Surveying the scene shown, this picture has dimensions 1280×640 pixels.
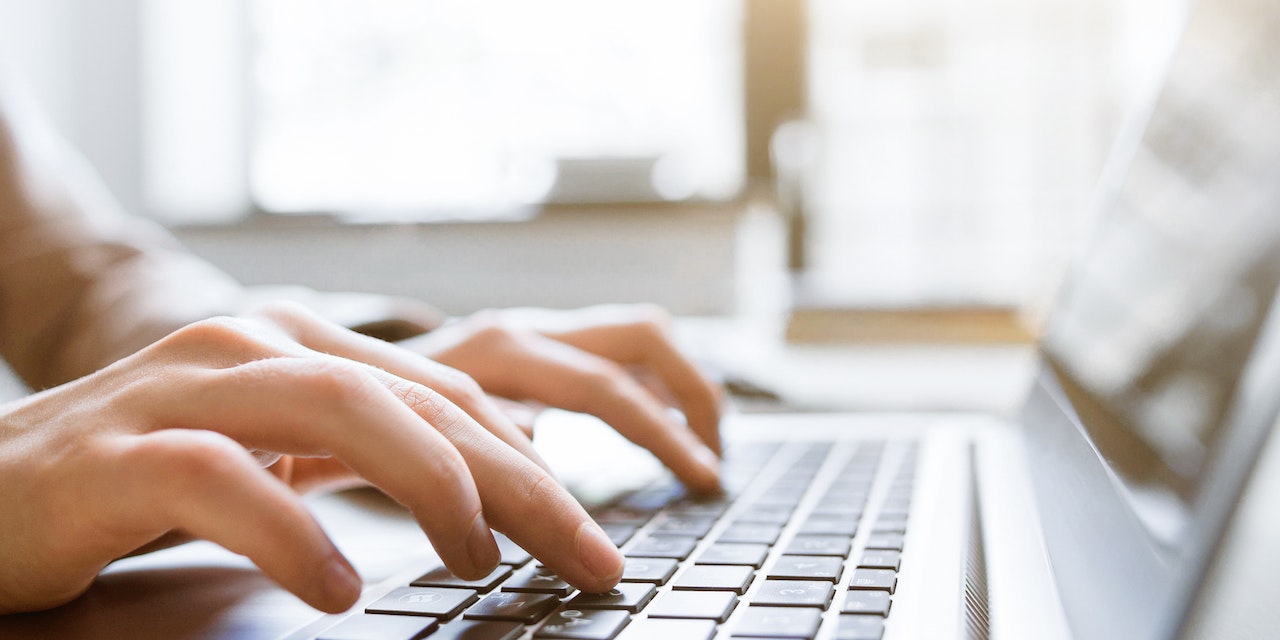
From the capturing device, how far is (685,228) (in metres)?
1.66

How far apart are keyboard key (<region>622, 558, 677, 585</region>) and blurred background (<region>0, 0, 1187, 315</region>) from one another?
1.28 meters

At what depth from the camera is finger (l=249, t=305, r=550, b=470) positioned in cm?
37

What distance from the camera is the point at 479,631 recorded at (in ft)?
0.85

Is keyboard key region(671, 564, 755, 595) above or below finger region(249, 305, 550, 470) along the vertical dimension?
below

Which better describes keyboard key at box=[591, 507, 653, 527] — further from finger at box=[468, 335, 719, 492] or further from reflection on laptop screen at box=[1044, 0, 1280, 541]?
reflection on laptop screen at box=[1044, 0, 1280, 541]

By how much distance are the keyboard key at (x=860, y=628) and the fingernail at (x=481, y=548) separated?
106mm

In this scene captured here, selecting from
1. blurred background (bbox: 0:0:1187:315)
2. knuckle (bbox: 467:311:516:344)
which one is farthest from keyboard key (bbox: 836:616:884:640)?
blurred background (bbox: 0:0:1187:315)

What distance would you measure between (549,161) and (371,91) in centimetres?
54

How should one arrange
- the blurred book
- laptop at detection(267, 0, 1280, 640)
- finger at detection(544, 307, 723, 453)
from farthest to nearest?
1. the blurred book
2. finger at detection(544, 307, 723, 453)
3. laptop at detection(267, 0, 1280, 640)

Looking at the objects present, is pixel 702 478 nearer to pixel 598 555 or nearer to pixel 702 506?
pixel 702 506

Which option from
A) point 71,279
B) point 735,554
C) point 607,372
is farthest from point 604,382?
point 71,279

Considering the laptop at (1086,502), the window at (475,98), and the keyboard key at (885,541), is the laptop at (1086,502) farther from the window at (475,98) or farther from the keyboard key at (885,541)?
the window at (475,98)

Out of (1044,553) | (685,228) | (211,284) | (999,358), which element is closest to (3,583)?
(1044,553)

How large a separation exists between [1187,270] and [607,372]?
327mm
